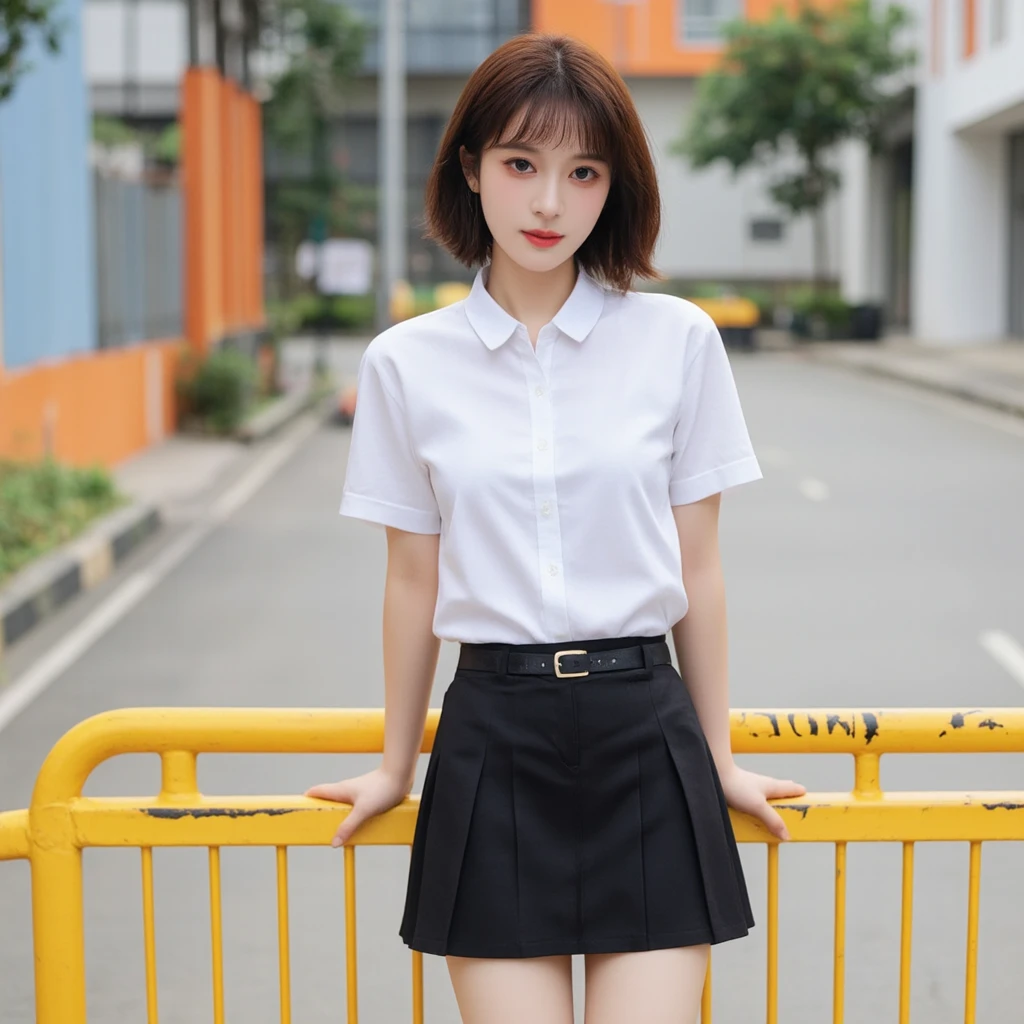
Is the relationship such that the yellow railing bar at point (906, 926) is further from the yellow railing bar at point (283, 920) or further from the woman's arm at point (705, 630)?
the yellow railing bar at point (283, 920)

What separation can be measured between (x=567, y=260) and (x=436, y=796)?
80cm

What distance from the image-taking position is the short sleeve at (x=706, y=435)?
106 inches

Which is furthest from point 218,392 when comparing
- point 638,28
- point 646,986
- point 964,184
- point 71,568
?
point 638,28

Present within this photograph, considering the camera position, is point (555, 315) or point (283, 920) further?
point (283, 920)

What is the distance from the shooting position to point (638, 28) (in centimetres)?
5209

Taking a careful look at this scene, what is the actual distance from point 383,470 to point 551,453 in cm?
26

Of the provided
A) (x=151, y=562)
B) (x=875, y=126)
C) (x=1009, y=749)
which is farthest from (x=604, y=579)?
(x=875, y=126)

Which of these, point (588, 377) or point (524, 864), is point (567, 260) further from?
point (524, 864)

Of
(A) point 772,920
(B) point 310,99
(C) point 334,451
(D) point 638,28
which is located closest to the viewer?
(A) point 772,920

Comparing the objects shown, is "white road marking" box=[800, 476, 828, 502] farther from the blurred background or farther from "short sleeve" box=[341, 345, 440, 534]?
"short sleeve" box=[341, 345, 440, 534]

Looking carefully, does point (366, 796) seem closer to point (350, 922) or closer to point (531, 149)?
point (350, 922)

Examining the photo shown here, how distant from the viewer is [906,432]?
2009 cm

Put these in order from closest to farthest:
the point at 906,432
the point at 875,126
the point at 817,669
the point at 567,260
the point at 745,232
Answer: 1. the point at 567,260
2. the point at 817,669
3. the point at 906,432
4. the point at 875,126
5. the point at 745,232

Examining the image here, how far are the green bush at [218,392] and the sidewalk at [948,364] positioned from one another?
29.7 ft
